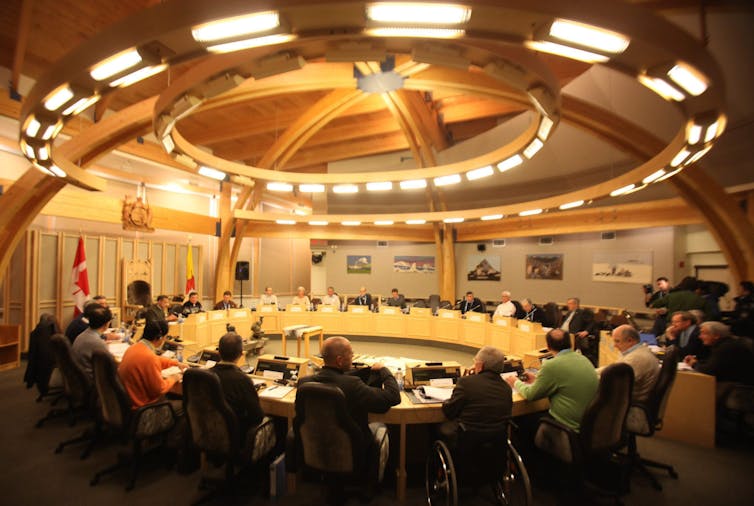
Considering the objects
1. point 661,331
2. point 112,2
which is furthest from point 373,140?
point 661,331

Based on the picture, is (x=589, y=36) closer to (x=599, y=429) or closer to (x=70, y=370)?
(x=599, y=429)

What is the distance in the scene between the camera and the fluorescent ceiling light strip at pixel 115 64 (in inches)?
82.9

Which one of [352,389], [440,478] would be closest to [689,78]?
[352,389]

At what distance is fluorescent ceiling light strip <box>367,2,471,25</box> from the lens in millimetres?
1716

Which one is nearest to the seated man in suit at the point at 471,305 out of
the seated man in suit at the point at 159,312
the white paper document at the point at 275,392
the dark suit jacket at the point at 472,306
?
the dark suit jacket at the point at 472,306

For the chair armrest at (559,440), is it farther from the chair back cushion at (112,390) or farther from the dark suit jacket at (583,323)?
the dark suit jacket at (583,323)

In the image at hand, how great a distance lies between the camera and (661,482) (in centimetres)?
362

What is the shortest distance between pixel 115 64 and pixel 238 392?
2.47 meters

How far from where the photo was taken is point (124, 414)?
11.0 feet

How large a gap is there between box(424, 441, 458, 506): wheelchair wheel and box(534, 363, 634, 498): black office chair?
96 centimetres

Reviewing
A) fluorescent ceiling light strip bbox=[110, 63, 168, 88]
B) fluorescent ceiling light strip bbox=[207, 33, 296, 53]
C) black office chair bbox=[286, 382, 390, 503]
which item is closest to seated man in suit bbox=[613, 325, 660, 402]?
black office chair bbox=[286, 382, 390, 503]

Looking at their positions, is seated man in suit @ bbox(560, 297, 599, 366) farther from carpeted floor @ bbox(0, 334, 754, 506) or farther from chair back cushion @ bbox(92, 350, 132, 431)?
chair back cushion @ bbox(92, 350, 132, 431)

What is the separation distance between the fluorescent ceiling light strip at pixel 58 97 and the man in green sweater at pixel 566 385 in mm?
4259

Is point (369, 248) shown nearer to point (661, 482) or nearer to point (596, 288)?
point (596, 288)
